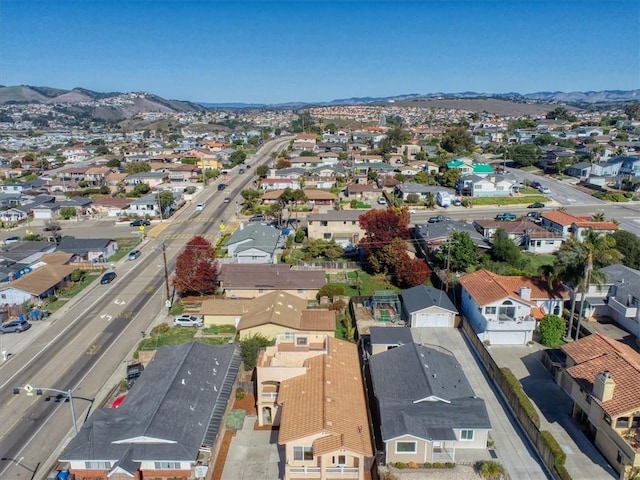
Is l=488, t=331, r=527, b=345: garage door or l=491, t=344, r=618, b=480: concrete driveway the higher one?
l=488, t=331, r=527, b=345: garage door

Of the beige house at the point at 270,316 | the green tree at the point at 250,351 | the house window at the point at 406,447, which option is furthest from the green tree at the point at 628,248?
the green tree at the point at 250,351

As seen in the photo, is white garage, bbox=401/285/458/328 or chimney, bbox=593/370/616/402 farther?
white garage, bbox=401/285/458/328

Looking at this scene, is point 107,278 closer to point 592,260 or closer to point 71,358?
point 71,358

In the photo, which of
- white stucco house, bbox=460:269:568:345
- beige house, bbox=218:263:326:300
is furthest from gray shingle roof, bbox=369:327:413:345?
beige house, bbox=218:263:326:300

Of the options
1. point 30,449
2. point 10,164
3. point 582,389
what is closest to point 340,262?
point 582,389

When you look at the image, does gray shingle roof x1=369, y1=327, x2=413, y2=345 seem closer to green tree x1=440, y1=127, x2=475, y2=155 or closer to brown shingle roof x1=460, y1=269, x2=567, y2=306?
brown shingle roof x1=460, y1=269, x2=567, y2=306

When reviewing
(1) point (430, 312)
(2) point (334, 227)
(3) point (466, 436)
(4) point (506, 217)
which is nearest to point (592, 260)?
(1) point (430, 312)
